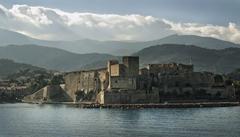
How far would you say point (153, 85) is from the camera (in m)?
79.2

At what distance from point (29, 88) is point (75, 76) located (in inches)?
929

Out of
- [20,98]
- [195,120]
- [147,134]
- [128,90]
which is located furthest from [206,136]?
[20,98]

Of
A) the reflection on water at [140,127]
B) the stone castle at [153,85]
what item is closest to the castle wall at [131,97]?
the stone castle at [153,85]

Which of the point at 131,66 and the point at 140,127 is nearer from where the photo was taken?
the point at 140,127

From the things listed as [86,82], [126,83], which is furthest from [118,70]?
[86,82]

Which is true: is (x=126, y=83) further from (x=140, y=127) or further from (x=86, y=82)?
(x=140, y=127)

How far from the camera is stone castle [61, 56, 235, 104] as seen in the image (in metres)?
76.4

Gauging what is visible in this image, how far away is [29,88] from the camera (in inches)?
4712

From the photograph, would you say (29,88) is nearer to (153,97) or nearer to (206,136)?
(153,97)

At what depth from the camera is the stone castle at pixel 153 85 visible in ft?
251

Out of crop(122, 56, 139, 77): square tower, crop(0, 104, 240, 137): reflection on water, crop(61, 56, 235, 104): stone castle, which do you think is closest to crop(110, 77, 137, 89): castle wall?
crop(61, 56, 235, 104): stone castle

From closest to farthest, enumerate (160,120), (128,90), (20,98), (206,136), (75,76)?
(206,136)
(160,120)
(128,90)
(75,76)
(20,98)

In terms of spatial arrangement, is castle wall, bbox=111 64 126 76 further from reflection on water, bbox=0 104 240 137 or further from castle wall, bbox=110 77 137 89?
reflection on water, bbox=0 104 240 137

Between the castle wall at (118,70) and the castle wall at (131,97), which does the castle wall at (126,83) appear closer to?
the castle wall at (131,97)
